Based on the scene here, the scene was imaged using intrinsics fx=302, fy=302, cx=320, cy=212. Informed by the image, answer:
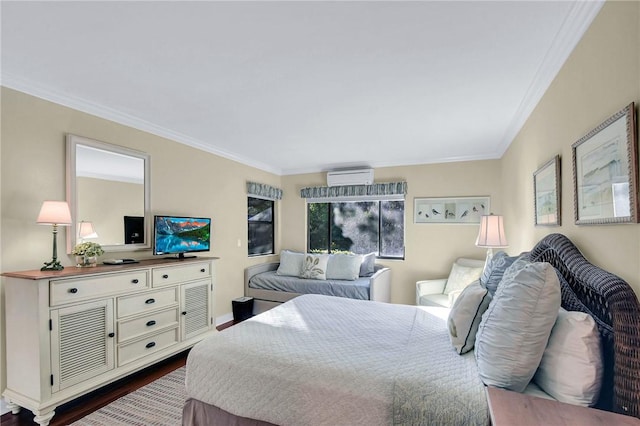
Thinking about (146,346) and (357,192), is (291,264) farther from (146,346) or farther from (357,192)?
(146,346)

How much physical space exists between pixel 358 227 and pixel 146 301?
3.45 metres

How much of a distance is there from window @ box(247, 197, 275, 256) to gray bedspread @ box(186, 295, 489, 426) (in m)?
3.00

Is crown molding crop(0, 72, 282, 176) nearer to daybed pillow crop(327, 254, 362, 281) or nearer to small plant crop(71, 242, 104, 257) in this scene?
small plant crop(71, 242, 104, 257)

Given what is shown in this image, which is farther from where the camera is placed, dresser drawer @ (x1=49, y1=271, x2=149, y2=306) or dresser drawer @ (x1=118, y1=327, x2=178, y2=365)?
dresser drawer @ (x1=118, y1=327, x2=178, y2=365)

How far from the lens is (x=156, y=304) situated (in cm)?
290

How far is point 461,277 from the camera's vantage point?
13.1ft

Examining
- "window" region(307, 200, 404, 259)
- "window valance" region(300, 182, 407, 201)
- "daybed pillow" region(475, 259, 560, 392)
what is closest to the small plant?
"daybed pillow" region(475, 259, 560, 392)

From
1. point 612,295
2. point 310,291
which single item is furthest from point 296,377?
point 310,291

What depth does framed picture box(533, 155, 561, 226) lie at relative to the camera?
1.97 meters

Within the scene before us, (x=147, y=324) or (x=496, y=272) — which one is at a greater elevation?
(x=496, y=272)

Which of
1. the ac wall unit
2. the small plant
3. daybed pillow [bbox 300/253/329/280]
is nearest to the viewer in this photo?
the small plant

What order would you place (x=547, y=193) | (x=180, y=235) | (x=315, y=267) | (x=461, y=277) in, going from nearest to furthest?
(x=547, y=193), (x=180, y=235), (x=461, y=277), (x=315, y=267)

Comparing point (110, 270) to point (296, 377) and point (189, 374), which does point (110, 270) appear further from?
point (296, 377)

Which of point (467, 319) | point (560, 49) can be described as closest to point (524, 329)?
point (467, 319)
